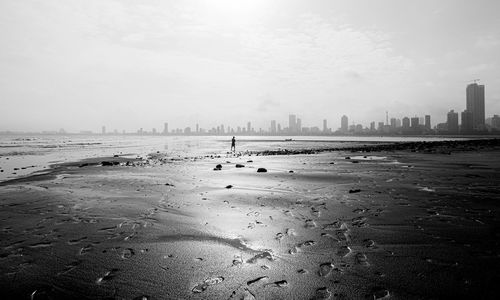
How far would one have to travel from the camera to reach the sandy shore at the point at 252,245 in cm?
435

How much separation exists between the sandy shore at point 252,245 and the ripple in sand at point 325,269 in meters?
0.04

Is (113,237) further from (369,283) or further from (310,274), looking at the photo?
(369,283)

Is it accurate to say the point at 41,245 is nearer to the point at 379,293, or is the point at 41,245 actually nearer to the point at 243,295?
the point at 243,295

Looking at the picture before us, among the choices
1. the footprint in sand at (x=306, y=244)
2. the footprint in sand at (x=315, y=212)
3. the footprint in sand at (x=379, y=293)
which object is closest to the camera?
the footprint in sand at (x=379, y=293)

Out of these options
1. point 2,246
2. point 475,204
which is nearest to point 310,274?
point 2,246

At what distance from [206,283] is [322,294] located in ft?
6.00

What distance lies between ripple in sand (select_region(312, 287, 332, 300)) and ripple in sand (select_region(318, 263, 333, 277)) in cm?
49

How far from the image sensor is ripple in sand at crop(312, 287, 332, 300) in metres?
4.04

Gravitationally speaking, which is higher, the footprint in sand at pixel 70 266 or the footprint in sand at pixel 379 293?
the footprint in sand at pixel 70 266

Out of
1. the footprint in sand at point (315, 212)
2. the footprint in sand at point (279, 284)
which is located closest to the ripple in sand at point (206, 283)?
the footprint in sand at point (279, 284)

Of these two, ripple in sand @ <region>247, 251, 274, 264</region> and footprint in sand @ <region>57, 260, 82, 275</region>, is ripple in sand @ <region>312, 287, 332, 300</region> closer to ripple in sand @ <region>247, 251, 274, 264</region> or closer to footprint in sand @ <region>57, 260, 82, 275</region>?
ripple in sand @ <region>247, 251, 274, 264</region>

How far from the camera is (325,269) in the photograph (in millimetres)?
4934

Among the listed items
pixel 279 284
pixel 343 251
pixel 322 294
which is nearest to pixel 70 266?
pixel 279 284

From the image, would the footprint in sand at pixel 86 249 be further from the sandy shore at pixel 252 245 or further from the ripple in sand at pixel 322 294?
the ripple in sand at pixel 322 294
